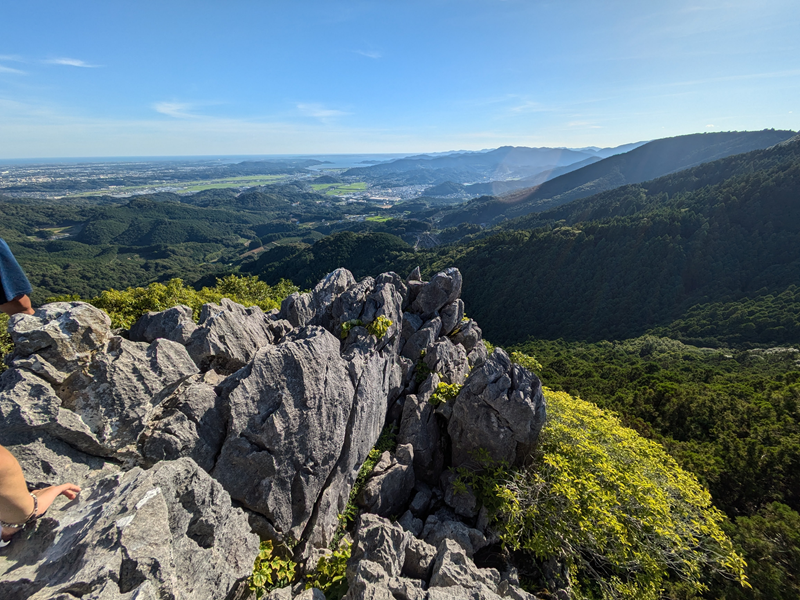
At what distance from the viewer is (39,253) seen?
197m

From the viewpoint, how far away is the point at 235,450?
34.8ft

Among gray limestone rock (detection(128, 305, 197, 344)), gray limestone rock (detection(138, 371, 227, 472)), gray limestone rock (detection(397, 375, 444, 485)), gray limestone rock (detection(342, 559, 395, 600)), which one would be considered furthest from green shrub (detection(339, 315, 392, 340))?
gray limestone rock (detection(342, 559, 395, 600))

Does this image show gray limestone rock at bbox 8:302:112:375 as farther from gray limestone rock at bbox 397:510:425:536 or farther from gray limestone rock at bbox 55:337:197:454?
gray limestone rock at bbox 397:510:425:536

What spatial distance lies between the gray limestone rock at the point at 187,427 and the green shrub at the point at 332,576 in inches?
179

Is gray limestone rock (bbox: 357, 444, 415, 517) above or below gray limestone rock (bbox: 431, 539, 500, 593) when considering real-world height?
below

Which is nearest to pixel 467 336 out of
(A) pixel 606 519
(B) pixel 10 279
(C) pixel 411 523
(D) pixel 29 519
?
(C) pixel 411 523

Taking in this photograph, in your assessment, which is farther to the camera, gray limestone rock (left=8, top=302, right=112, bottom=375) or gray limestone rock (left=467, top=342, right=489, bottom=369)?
gray limestone rock (left=467, top=342, right=489, bottom=369)

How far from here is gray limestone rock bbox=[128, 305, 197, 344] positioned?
12688mm

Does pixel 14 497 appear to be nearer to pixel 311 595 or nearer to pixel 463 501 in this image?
pixel 311 595

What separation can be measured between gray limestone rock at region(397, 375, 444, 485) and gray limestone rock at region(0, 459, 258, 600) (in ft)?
28.4

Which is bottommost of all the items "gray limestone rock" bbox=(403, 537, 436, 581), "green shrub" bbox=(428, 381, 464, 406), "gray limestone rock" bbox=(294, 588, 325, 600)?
"gray limestone rock" bbox=(403, 537, 436, 581)

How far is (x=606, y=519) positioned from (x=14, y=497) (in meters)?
15.5

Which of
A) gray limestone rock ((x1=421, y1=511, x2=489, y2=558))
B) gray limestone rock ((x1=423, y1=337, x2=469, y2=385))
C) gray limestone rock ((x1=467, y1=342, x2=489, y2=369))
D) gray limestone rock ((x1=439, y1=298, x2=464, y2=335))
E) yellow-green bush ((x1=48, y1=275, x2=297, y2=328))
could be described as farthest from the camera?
gray limestone rock ((x1=439, y1=298, x2=464, y2=335))

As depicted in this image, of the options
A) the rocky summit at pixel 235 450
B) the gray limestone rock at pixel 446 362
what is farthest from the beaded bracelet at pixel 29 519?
the gray limestone rock at pixel 446 362
